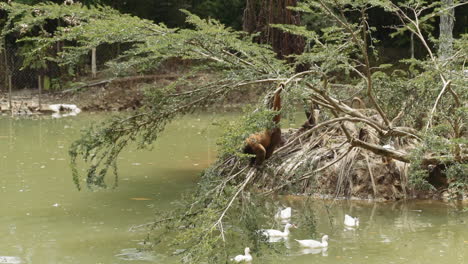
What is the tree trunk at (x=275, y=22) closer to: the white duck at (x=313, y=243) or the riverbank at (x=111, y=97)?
the white duck at (x=313, y=243)

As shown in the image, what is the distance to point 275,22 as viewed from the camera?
12062mm

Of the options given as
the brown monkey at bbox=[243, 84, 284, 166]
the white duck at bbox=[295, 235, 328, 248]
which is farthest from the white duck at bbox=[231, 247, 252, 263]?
the brown monkey at bbox=[243, 84, 284, 166]

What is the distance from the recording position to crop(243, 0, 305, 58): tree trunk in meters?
12.0

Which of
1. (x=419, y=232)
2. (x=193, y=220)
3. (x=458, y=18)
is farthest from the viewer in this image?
(x=458, y=18)

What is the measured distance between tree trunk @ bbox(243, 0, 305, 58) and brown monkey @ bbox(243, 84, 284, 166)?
5.01 metres

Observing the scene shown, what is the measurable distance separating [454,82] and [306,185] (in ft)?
8.18

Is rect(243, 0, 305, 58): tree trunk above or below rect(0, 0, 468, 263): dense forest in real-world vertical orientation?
above

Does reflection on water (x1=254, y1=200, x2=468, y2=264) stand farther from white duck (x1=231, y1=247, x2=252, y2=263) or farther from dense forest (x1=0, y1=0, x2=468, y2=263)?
dense forest (x1=0, y1=0, x2=468, y2=263)

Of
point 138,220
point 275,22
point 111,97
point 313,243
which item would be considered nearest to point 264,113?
point 313,243

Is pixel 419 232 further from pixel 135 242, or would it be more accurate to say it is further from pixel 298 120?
pixel 298 120

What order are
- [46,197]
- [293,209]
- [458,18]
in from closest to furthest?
[293,209] → [46,197] → [458,18]

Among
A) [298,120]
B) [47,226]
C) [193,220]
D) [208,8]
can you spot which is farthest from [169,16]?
[193,220]

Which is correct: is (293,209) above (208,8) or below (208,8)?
below

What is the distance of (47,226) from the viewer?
768 cm
